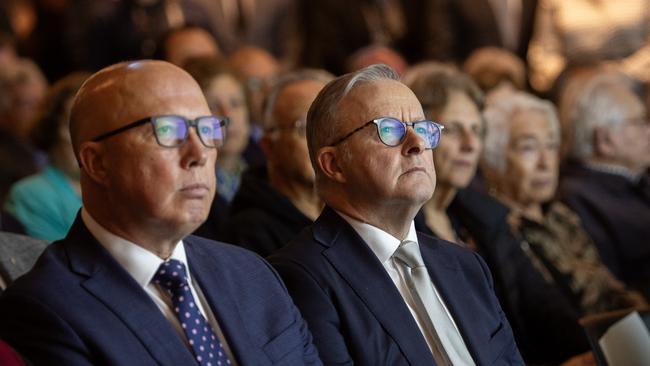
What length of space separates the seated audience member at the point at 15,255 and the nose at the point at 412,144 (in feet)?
3.35

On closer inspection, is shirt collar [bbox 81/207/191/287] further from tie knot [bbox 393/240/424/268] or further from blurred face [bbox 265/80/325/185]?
blurred face [bbox 265/80/325/185]

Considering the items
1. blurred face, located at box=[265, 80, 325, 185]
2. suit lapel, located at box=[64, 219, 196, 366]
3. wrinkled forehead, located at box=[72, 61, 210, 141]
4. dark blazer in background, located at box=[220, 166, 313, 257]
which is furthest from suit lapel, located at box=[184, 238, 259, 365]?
blurred face, located at box=[265, 80, 325, 185]

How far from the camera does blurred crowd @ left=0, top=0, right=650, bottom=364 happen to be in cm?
439

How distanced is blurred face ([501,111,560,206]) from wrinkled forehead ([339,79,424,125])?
2098 millimetres

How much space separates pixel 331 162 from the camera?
3.14 m

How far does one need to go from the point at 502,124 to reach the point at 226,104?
1184 millimetres

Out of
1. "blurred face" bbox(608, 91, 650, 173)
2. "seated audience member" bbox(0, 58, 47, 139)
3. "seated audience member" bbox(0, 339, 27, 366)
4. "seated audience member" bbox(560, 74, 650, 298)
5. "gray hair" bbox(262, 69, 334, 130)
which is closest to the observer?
"seated audience member" bbox(0, 339, 27, 366)

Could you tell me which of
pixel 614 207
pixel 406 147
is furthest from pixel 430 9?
pixel 406 147

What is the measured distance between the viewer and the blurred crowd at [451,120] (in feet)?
14.4

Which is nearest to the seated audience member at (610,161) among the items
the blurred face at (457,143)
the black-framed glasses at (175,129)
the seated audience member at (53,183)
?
the blurred face at (457,143)

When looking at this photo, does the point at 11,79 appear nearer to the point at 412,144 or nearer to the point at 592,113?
the point at 592,113

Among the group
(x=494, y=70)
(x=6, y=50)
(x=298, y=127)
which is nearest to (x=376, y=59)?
(x=494, y=70)

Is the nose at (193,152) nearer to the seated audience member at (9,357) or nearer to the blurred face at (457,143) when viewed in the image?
the seated audience member at (9,357)

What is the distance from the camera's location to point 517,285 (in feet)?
14.8
